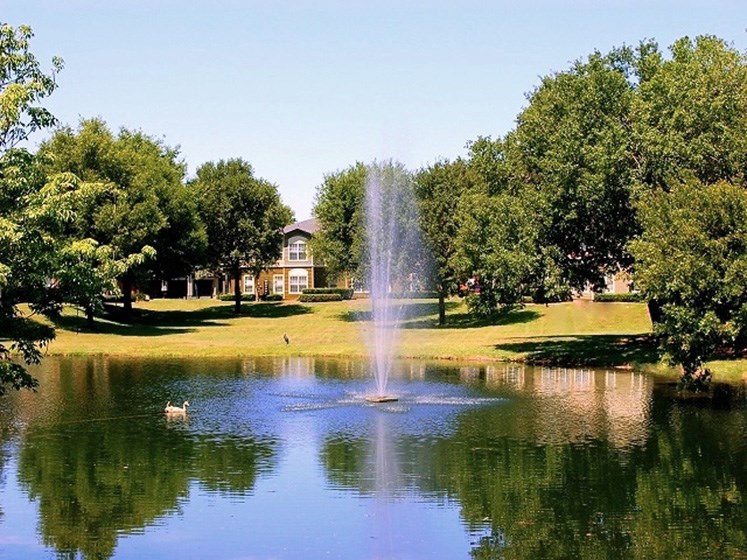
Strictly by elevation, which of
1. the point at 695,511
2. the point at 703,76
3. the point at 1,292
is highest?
the point at 703,76

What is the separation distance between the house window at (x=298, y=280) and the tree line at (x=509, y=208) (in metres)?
21.3

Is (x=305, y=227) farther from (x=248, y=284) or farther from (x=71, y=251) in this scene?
(x=71, y=251)

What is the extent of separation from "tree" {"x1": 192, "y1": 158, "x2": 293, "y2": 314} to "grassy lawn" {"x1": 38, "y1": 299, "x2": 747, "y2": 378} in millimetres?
5050

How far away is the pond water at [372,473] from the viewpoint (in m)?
20.2

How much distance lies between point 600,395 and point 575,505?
19.4 metres

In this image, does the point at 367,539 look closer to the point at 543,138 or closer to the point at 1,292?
the point at 1,292

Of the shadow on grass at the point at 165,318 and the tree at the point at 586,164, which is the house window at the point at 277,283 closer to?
the shadow on grass at the point at 165,318

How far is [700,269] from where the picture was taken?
3828cm

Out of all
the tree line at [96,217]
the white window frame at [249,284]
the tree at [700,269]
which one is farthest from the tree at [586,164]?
the white window frame at [249,284]

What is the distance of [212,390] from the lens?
4341cm

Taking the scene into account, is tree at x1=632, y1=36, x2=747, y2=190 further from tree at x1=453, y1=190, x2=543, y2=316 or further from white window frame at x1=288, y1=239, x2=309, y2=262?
white window frame at x1=288, y1=239, x2=309, y2=262

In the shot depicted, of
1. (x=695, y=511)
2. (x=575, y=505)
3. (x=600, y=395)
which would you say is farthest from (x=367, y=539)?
(x=600, y=395)

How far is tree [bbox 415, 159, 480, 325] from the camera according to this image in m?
78.8

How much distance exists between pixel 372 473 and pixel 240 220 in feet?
220
